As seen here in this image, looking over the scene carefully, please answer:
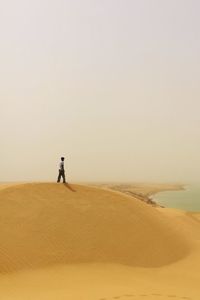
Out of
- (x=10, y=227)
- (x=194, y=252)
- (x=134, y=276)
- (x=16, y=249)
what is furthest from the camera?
(x=194, y=252)

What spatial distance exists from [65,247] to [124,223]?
132 inches

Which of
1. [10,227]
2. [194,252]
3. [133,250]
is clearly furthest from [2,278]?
[194,252]

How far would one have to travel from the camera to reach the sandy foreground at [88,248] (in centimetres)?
1165

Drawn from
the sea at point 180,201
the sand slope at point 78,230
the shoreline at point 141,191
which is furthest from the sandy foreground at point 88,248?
the sea at point 180,201

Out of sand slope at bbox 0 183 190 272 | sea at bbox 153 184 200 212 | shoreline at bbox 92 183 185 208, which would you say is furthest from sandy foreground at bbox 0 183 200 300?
sea at bbox 153 184 200 212

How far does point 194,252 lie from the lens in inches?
676

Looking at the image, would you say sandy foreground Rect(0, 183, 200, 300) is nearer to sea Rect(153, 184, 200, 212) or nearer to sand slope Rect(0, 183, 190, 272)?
sand slope Rect(0, 183, 190, 272)

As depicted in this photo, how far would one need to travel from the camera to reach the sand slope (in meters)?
14.5

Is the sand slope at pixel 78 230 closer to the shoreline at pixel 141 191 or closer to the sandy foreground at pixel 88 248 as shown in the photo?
the sandy foreground at pixel 88 248

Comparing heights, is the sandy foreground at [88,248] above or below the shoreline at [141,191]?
below

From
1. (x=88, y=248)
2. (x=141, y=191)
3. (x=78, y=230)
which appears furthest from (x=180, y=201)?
(x=88, y=248)

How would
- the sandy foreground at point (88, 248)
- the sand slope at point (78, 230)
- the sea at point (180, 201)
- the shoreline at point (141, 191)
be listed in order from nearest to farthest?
the sandy foreground at point (88, 248) < the sand slope at point (78, 230) < the sea at point (180, 201) < the shoreline at point (141, 191)

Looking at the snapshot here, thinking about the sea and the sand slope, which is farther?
the sea

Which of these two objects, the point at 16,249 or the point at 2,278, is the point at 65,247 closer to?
the point at 16,249
